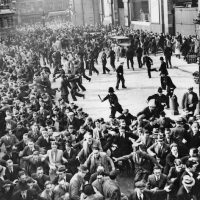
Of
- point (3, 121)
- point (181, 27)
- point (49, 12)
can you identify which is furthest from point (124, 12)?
point (49, 12)

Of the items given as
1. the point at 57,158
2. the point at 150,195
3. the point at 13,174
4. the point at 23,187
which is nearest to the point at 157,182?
the point at 150,195

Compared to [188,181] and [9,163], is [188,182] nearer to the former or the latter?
[188,181]

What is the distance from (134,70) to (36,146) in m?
15.6

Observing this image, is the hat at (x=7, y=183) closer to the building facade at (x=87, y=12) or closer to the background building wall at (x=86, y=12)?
the building facade at (x=87, y=12)

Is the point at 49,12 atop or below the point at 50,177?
atop

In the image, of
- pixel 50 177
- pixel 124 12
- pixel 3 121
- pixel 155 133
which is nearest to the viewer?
A: pixel 50 177

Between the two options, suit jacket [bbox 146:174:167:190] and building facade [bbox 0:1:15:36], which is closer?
suit jacket [bbox 146:174:167:190]

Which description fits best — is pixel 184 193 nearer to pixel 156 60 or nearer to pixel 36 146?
pixel 36 146

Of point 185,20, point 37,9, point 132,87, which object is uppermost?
point 37,9

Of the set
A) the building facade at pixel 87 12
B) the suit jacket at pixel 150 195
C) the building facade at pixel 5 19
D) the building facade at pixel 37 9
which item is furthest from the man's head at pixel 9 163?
the building facade at pixel 37 9

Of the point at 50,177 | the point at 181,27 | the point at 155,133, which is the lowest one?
the point at 50,177

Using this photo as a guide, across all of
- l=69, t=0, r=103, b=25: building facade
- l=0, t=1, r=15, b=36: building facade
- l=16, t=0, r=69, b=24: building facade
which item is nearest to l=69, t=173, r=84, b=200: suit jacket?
l=69, t=0, r=103, b=25: building facade

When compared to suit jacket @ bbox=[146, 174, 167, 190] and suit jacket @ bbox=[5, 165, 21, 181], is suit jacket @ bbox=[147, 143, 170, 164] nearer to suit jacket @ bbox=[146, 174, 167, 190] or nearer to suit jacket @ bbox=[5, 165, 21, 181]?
suit jacket @ bbox=[146, 174, 167, 190]

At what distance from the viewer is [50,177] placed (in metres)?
8.31
